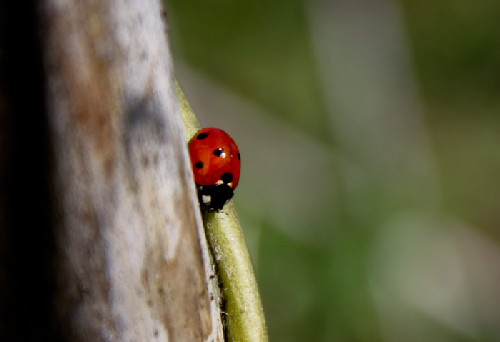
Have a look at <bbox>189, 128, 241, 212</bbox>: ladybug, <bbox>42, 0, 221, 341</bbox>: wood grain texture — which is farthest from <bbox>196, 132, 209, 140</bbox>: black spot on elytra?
<bbox>42, 0, 221, 341</bbox>: wood grain texture

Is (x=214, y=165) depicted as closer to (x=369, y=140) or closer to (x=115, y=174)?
(x=115, y=174)

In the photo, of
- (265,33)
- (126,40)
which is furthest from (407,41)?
(126,40)

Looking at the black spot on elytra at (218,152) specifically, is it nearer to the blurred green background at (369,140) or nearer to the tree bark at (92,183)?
the tree bark at (92,183)

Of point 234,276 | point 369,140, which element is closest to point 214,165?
point 234,276

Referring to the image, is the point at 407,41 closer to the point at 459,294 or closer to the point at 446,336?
the point at 459,294

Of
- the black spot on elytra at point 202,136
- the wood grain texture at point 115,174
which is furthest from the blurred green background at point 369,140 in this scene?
the wood grain texture at point 115,174

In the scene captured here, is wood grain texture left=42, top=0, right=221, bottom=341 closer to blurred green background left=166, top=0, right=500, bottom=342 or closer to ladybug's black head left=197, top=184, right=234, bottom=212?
ladybug's black head left=197, top=184, right=234, bottom=212
